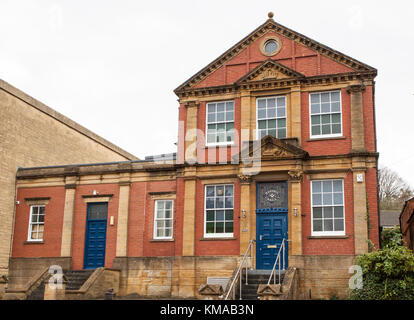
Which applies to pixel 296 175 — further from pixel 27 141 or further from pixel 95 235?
pixel 27 141

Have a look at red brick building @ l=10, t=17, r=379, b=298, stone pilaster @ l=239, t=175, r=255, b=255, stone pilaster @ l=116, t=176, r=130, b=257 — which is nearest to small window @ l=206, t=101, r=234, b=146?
red brick building @ l=10, t=17, r=379, b=298

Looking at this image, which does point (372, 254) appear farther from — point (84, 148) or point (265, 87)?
point (84, 148)

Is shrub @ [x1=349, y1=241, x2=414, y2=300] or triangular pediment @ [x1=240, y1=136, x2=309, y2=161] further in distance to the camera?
triangular pediment @ [x1=240, y1=136, x2=309, y2=161]

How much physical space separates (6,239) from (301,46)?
15631 mm

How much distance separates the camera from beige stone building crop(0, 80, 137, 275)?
23.8 meters

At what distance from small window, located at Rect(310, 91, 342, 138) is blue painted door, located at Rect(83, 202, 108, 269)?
31.9 ft

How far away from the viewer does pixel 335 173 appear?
19.1 meters

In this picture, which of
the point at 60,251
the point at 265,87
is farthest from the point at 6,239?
the point at 265,87

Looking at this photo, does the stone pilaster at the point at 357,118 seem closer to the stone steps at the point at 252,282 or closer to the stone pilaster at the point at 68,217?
the stone steps at the point at 252,282

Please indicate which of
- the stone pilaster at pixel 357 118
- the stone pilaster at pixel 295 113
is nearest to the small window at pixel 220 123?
the stone pilaster at pixel 295 113

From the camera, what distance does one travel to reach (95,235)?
74.1 feet

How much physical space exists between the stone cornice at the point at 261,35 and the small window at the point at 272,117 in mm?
2387

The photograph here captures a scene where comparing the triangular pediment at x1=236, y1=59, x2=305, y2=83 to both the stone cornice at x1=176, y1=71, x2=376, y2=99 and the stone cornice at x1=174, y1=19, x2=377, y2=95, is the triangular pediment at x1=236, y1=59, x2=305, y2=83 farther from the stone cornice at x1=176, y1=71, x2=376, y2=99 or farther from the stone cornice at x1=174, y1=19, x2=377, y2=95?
the stone cornice at x1=174, y1=19, x2=377, y2=95

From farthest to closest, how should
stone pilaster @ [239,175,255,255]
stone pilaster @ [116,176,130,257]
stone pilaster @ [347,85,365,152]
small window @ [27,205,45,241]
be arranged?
1. small window @ [27,205,45,241]
2. stone pilaster @ [116,176,130,257]
3. stone pilaster @ [239,175,255,255]
4. stone pilaster @ [347,85,365,152]
